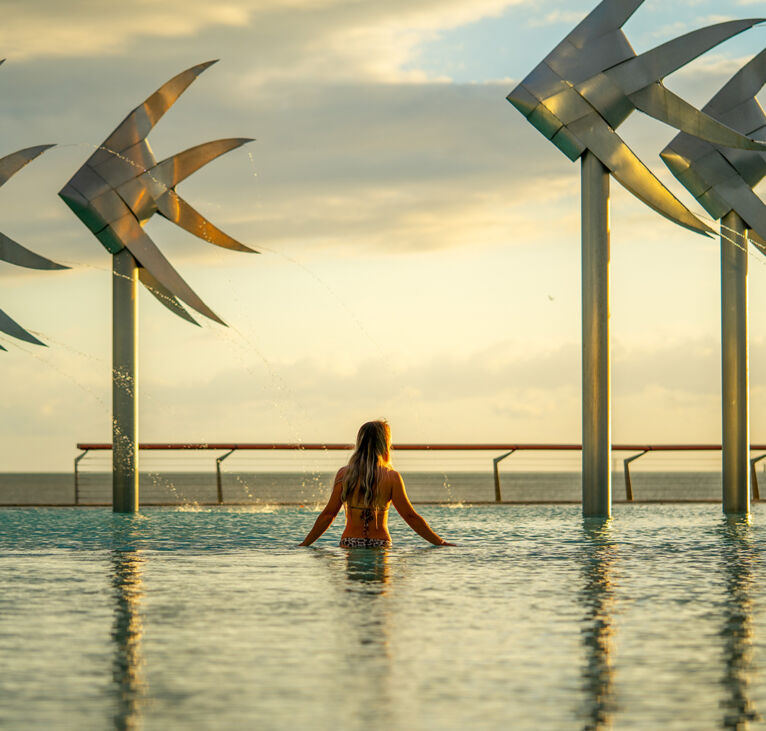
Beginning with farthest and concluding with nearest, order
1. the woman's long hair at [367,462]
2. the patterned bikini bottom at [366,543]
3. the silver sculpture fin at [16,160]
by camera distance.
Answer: the silver sculpture fin at [16,160] < the patterned bikini bottom at [366,543] < the woman's long hair at [367,462]

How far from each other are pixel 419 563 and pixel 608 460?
682 cm

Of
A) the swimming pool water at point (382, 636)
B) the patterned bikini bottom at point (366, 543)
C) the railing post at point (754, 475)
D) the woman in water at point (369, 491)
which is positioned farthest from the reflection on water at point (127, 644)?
the railing post at point (754, 475)

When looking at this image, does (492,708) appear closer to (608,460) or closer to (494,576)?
(494,576)

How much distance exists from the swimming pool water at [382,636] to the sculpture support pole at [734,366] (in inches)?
258

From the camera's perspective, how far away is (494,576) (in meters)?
8.08

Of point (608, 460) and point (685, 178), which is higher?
point (685, 178)

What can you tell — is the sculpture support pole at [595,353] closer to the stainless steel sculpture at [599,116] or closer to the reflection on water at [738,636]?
the stainless steel sculpture at [599,116]

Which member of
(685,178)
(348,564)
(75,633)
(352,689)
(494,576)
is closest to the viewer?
(352,689)

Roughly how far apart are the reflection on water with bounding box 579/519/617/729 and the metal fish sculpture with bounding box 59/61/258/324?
8477 mm

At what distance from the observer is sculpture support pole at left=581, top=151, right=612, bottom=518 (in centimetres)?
1517

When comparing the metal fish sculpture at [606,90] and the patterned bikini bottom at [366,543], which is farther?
the metal fish sculpture at [606,90]

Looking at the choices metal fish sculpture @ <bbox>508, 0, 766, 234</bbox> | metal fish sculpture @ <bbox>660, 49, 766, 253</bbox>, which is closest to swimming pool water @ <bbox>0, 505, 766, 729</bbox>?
metal fish sculpture @ <bbox>508, 0, 766, 234</bbox>

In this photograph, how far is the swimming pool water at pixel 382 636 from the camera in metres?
4.09

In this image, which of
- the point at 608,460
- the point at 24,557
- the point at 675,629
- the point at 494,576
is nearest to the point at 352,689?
the point at 675,629
